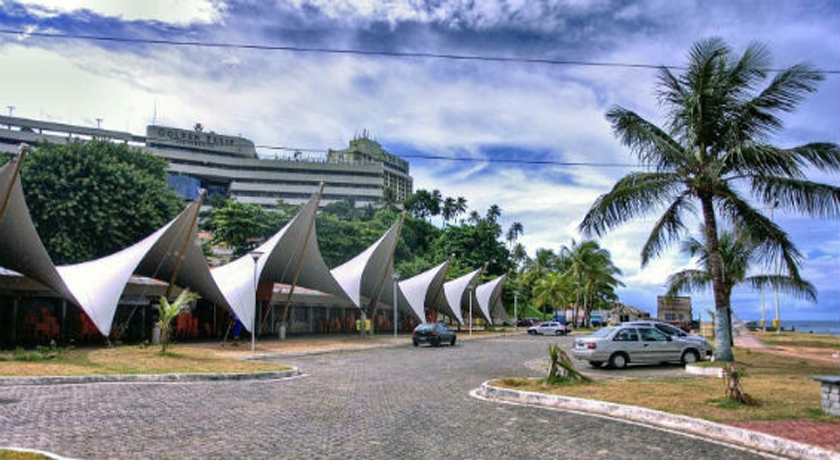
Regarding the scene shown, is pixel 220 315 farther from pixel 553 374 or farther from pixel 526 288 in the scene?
pixel 526 288

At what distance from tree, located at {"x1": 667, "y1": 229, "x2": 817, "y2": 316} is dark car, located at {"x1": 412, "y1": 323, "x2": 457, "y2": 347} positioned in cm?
1106

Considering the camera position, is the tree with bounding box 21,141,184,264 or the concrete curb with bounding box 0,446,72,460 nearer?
the concrete curb with bounding box 0,446,72,460

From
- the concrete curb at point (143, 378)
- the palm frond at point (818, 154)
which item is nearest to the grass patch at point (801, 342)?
the palm frond at point (818, 154)

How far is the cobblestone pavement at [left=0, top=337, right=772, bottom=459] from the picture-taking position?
25.1 ft

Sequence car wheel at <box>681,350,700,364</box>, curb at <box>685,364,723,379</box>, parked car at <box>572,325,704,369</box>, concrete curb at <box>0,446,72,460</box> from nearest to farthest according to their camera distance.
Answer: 1. concrete curb at <box>0,446,72,460</box>
2. curb at <box>685,364,723,379</box>
3. parked car at <box>572,325,704,369</box>
4. car wheel at <box>681,350,700,364</box>

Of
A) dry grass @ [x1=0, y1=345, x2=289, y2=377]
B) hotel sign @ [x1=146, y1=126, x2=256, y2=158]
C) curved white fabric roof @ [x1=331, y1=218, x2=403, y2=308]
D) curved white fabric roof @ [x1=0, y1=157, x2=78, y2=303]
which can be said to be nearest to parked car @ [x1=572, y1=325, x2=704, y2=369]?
dry grass @ [x1=0, y1=345, x2=289, y2=377]

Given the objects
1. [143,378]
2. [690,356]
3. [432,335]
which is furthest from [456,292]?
[143,378]

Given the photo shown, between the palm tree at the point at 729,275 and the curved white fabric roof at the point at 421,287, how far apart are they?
16.8 metres

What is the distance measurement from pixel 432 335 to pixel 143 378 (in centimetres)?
1769

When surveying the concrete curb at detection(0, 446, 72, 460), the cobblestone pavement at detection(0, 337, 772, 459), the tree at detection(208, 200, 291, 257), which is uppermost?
the tree at detection(208, 200, 291, 257)

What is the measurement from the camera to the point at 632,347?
63.7 ft

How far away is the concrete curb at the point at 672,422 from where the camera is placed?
7.77 metres

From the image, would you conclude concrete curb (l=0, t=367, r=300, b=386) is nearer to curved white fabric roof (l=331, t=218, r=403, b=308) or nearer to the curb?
the curb

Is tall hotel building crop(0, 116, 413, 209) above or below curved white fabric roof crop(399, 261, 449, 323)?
above
